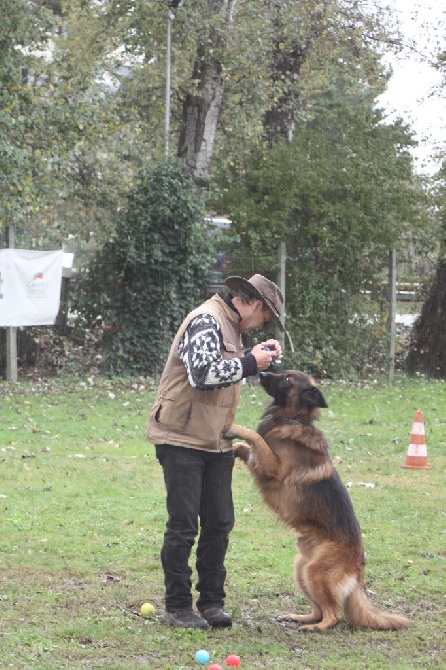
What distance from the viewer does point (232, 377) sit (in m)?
5.10

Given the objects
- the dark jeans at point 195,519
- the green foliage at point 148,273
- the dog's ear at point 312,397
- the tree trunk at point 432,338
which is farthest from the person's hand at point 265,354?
the tree trunk at point 432,338

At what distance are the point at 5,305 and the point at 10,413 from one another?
2905mm

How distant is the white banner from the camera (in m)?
15.2

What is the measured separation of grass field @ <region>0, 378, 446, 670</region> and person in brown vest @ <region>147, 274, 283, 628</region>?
378 millimetres

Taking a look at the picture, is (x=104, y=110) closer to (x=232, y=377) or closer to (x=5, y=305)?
(x=5, y=305)

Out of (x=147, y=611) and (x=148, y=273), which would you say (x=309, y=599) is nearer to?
(x=147, y=611)

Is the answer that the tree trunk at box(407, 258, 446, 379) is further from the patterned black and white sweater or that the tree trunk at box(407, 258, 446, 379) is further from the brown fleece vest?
the patterned black and white sweater

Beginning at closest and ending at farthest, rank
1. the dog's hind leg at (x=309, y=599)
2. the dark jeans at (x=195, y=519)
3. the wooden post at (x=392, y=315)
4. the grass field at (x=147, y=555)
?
the grass field at (x=147, y=555) < the dark jeans at (x=195, y=519) < the dog's hind leg at (x=309, y=599) < the wooden post at (x=392, y=315)

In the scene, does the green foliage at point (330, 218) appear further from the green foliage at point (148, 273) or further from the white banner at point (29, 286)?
the white banner at point (29, 286)

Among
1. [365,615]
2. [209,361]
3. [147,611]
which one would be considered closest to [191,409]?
[209,361]

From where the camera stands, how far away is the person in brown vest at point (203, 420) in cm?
517

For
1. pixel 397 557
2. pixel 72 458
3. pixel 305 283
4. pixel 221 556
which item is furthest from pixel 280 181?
pixel 221 556

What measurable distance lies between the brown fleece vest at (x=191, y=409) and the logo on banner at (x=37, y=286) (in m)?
10.5

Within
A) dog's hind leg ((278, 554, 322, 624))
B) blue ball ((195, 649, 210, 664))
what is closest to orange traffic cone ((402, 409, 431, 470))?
dog's hind leg ((278, 554, 322, 624))
